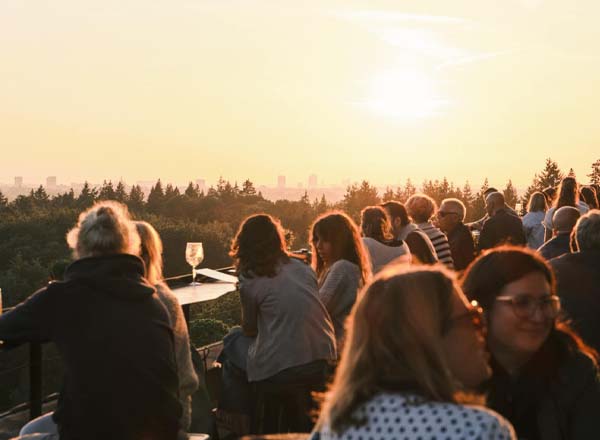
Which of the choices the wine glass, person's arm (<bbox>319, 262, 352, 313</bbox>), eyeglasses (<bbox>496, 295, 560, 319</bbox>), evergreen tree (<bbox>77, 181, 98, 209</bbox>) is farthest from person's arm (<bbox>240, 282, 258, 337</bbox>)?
evergreen tree (<bbox>77, 181, 98, 209</bbox>)

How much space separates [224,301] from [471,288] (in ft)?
78.1

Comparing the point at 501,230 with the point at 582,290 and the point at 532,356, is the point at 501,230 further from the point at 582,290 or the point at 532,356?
the point at 532,356

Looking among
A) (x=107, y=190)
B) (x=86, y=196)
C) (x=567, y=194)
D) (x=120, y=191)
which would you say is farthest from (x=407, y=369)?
(x=107, y=190)

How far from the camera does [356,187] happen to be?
4325 cm

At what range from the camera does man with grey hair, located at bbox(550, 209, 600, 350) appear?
344cm

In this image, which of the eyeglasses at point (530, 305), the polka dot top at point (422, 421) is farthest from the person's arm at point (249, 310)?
the polka dot top at point (422, 421)

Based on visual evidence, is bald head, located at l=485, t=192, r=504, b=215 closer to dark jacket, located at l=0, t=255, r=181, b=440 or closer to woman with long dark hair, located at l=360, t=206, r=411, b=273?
woman with long dark hair, located at l=360, t=206, r=411, b=273

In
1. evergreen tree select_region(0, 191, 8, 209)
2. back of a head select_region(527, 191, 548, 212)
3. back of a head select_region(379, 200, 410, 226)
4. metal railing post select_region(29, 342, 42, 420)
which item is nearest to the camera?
metal railing post select_region(29, 342, 42, 420)

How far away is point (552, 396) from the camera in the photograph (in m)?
2.21

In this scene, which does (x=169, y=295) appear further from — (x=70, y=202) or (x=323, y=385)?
(x=70, y=202)

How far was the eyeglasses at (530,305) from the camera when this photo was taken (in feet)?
7.30

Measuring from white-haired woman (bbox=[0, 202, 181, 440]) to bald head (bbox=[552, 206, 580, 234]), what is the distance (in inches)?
120

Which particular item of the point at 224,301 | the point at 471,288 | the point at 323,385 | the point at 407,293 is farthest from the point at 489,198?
the point at 224,301

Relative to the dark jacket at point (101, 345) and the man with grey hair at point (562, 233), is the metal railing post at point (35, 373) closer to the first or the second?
the dark jacket at point (101, 345)
